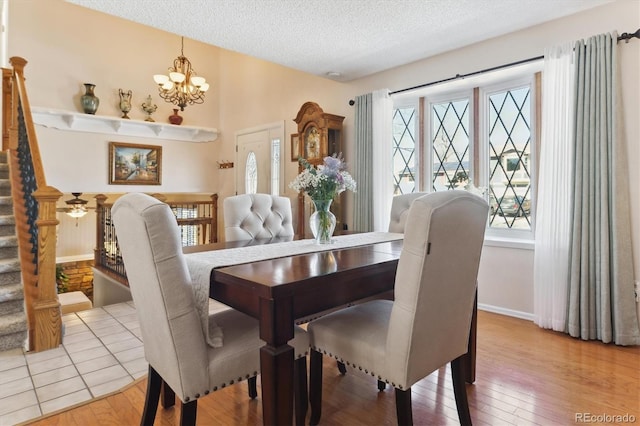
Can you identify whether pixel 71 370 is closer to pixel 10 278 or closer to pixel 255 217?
pixel 10 278

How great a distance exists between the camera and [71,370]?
7.47 ft

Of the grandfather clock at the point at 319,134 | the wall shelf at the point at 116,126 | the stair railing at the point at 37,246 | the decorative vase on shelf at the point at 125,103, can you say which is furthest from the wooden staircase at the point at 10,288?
the decorative vase on shelf at the point at 125,103

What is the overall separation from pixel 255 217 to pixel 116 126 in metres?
4.27

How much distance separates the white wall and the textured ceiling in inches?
4.0

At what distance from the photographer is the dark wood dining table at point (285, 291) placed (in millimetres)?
1273

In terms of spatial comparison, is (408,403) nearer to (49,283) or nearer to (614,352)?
(614,352)

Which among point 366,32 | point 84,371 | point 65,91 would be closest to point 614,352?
point 366,32

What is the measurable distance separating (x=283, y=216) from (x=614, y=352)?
2517 millimetres

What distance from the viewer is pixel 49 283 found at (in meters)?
2.64

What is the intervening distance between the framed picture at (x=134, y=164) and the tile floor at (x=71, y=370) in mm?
3295

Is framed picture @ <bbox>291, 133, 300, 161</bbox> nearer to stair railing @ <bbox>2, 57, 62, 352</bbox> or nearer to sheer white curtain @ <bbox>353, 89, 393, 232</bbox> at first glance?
sheer white curtain @ <bbox>353, 89, 393, 232</bbox>

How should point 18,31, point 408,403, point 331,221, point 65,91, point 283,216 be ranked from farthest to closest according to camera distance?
1. point 65,91
2. point 18,31
3. point 283,216
4. point 331,221
5. point 408,403

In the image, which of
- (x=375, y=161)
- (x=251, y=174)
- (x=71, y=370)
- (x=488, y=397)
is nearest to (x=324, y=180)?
(x=488, y=397)

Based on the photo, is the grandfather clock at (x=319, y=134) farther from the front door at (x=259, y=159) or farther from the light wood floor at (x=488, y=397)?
the light wood floor at (x=488, y=397)
